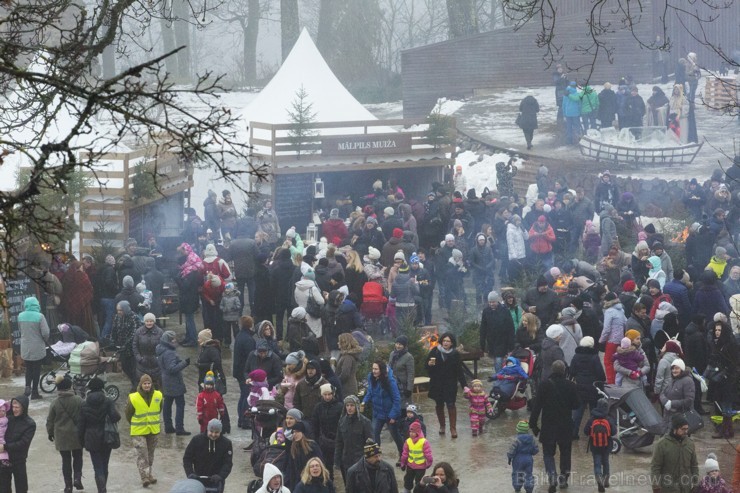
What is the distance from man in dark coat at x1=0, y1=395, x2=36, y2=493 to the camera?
13156 millimetres

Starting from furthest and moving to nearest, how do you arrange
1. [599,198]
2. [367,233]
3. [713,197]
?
[599,198] < [713,197] < [367,233]

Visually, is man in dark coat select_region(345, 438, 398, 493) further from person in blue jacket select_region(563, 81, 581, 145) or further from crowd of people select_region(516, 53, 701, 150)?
person in blue jacket select_region(563, 81, 581, 145)

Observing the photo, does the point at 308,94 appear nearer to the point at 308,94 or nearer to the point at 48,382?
the point at 308,94

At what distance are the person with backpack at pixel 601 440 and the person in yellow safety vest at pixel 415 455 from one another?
5.43ft

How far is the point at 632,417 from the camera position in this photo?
14719mm

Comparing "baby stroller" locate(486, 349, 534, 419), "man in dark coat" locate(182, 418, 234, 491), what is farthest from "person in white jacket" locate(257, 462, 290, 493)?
"baby stroller" locate(486, 349, 534, 419)

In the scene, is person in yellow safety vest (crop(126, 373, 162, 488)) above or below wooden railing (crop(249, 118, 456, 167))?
below

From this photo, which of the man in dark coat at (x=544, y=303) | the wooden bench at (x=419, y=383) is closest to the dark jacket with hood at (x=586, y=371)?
the wooden bench at (x=419, y=383)

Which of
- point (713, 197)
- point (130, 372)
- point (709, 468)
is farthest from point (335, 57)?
point (709, 468)

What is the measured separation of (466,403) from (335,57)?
34303mm

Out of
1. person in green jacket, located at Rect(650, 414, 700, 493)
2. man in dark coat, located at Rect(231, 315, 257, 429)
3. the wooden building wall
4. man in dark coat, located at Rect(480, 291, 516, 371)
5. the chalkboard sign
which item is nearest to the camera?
person in green jacket, located at Rect(650, 414, 700, 493)

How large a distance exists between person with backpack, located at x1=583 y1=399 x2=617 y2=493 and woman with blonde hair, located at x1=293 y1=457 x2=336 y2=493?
2.93 m

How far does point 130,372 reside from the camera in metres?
16.7

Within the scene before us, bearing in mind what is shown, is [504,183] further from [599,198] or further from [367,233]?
[367,233]
